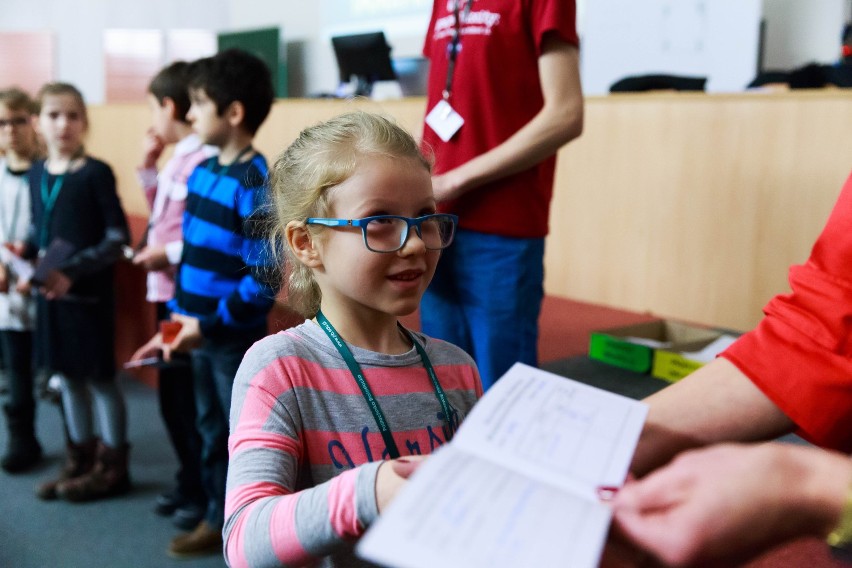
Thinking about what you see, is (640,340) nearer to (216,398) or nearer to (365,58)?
(216,398)

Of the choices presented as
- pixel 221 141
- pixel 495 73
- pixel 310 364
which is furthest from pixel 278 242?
pixel 221 141

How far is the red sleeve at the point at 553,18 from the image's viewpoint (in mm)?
1403

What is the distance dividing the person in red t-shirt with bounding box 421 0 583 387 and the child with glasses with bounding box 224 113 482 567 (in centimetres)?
41

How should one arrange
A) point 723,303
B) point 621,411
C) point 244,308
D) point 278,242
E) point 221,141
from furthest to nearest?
1. point 723,303
2. point 221,141
3. point 244,308
4. point 278,242
5. point 621,411

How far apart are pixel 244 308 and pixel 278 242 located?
69cm

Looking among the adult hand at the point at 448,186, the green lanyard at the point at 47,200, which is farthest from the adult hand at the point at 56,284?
the adult hand at the point at 448,186

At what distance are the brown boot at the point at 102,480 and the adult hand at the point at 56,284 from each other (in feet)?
1.78

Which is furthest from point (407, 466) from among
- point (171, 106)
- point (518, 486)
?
point (171, 106)

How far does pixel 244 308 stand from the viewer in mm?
1838

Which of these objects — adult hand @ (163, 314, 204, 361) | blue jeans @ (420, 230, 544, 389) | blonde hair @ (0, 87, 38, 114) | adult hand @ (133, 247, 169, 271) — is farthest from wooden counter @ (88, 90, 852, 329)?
blonde hair @ (0, 87, 38, 114)

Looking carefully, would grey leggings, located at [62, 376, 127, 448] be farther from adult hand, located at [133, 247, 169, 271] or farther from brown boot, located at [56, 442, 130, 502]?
adult hand, located at [133, 247, 169, 271]

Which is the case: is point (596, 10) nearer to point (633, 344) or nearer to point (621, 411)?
point (633, 344)

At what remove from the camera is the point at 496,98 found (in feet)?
4.91

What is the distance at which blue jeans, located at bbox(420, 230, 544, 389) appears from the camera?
4.86ft
